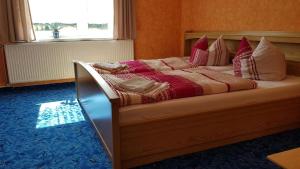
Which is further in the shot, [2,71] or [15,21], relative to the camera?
[2,71]

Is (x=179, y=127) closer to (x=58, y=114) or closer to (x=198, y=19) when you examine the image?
(x=58, y=114)

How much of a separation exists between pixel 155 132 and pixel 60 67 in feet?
9.78

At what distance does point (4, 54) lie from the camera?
13.4 ft

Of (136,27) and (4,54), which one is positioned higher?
(136,27)

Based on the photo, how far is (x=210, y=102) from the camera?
2.17m

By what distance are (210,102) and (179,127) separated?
355 millimetres

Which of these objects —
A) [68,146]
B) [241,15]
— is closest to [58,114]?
[68,146]

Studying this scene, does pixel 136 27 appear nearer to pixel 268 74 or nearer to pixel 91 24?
pixel 91 24

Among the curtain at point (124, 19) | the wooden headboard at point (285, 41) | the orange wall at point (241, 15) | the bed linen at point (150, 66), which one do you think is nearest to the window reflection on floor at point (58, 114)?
the bed linen at point (150, 66)

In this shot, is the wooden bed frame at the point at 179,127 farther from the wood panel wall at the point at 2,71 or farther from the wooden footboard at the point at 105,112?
the wood panel wall at the point at 2,71

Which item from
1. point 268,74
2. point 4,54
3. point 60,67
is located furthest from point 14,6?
point 268,74

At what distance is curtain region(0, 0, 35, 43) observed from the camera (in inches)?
152

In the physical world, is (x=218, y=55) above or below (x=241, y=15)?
below

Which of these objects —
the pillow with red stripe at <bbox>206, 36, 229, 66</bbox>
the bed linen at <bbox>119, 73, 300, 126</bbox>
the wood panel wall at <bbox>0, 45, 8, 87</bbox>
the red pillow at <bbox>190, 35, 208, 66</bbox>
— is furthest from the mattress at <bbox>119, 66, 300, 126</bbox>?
the wood panel wall at <bbox>0, 45, 8, 87</bbox>
